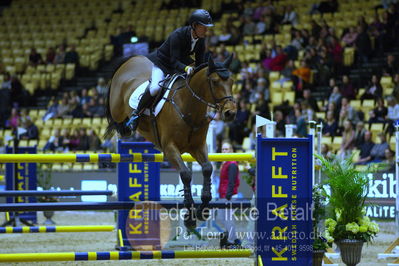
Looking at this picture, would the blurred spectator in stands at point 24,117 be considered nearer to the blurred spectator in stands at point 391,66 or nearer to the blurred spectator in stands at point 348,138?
the blurred spectator in stands at point 348,138

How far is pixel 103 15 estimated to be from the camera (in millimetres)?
21109

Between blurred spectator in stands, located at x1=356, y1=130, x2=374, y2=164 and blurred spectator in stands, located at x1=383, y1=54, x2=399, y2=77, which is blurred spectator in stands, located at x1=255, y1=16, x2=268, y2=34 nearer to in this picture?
blurred spectator in stands, located at x1=383, y1=54, x2=399, y2=77

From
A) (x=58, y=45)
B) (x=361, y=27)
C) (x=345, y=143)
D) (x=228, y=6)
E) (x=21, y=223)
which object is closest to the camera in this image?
(x=21, y=223)

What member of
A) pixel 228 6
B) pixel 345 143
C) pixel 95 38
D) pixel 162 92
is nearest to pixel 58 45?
pixel 95 38

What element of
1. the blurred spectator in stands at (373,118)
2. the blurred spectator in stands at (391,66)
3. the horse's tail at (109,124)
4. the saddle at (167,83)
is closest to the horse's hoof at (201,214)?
the saddle at (167,83)

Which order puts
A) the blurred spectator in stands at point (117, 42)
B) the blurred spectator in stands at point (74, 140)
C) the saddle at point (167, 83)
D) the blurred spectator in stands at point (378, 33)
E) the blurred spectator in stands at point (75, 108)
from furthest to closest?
1. the blurred spectator in stands at point (117, 42)
2. the blurred spectator in stands at point (75, 108)
3. the blurred spectator in stands at point (74, 140)
4. the blurred spectator in stands at point (378, 33)
5. the saddle at point (167, 83)

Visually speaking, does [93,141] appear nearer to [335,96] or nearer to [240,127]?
[240,127]

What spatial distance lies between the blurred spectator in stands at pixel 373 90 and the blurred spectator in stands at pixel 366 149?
1.39 metres

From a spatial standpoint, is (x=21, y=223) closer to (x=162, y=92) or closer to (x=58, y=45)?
(x=162, y=92)

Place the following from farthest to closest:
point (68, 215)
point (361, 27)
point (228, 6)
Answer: point (228, 6) → point (361, 27) → point (68, 215)

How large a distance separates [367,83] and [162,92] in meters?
8.76

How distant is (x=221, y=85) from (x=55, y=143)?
1013cm

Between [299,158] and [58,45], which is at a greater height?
[58,45]

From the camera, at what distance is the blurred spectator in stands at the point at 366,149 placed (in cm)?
1175
